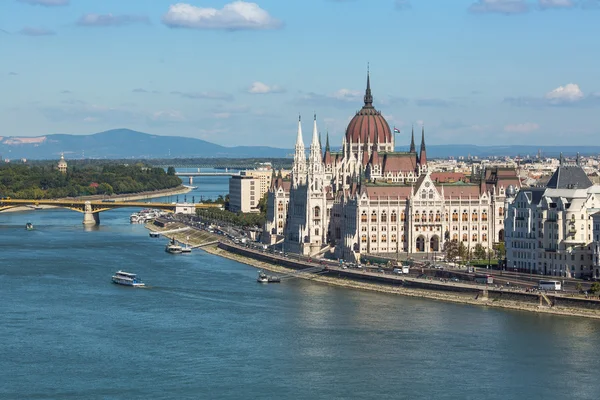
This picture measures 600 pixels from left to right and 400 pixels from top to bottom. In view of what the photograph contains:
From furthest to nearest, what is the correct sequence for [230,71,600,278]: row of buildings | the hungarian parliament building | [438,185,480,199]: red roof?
[438,185,480,199]: red roof
the hungarian parliament building
[230,71,600,278]: row of buildings

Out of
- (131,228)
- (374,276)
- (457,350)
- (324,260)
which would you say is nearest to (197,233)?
(131,228)

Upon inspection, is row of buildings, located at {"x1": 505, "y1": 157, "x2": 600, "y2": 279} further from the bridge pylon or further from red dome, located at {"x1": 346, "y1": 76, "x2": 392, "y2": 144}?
the bridge pylon

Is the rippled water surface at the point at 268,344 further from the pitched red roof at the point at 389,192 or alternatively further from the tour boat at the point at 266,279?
the pitched red roof at the point at 389,192

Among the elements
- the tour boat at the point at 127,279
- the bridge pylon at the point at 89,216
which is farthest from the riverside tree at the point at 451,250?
the bridge pylon at the point at 89,216

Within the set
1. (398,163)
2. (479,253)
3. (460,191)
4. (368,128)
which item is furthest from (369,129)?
(479,253)

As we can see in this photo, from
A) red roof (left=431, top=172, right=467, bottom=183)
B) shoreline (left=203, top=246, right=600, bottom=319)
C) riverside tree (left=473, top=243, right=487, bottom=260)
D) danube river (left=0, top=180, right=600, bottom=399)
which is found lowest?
danube river (left=0, top=180, right=600, bottom=399)

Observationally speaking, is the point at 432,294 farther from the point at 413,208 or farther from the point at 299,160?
the point at 299,160

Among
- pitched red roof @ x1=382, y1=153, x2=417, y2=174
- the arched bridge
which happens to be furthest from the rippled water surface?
the arched bridge

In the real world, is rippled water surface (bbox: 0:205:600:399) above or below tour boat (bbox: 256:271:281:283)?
below
